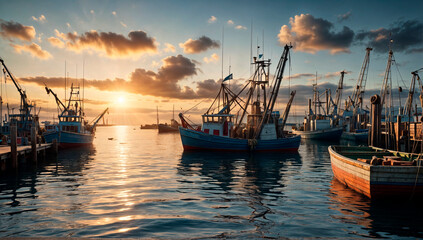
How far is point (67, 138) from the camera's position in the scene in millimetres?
41750

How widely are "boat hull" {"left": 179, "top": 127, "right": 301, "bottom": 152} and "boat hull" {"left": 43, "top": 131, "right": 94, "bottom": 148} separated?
1908 cm

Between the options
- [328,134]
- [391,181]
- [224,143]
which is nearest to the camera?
[391,181]

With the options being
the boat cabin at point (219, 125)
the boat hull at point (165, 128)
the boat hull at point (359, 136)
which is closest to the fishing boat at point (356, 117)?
the boat hull at point (359, 136)

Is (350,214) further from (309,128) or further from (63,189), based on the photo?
(309,128)

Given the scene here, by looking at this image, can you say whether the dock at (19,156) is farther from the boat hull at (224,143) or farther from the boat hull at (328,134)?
the boat hull at (328,134)

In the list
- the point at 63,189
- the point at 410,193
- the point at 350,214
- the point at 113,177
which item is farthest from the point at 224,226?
the point at 113,177

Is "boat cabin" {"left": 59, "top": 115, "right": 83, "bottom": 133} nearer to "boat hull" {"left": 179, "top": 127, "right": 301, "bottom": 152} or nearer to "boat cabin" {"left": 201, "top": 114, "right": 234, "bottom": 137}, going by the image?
"boat hull" {"left": 179, "top": 127, "right": 301, "bottom": 152}

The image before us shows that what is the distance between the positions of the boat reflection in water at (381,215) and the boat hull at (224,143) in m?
20.9

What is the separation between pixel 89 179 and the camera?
1809cm

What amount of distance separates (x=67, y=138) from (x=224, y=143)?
24.8 m

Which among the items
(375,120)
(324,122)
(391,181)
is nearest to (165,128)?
(324,122)

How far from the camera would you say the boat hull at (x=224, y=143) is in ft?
111

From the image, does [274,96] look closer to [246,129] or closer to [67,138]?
[246,129]

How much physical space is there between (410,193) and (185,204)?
31.1ft
